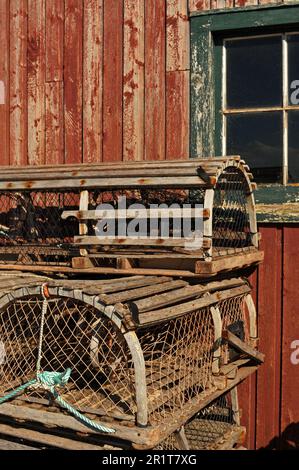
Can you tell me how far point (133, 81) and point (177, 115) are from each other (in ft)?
1.81

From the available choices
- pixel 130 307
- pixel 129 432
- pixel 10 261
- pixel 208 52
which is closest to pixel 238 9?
pixel 208 52

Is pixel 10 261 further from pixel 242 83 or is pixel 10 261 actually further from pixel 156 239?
pixel 242 83

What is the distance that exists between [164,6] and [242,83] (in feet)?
3.35

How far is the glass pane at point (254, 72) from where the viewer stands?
6.06m

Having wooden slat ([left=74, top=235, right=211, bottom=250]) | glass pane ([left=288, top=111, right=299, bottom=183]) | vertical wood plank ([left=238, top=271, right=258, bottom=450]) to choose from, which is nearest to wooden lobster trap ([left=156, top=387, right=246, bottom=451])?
vertical wood plank ([left=238, top=271, right=258, bottom=450])

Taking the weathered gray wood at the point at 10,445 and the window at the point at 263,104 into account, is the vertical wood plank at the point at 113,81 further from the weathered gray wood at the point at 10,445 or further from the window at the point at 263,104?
the weathered gray wood at the point at 10,445

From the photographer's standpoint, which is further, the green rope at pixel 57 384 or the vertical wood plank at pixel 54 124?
the vertical wood plank at pixel 54 124

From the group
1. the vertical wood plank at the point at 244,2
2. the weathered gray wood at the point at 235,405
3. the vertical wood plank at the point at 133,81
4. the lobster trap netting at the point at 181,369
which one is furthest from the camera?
the vertical wood plank at the point at 133,81

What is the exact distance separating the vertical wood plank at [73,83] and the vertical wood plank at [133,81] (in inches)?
19.2

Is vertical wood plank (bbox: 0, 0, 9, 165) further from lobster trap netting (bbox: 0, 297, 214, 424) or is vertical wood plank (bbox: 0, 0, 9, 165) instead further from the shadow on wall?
the shadow on wall

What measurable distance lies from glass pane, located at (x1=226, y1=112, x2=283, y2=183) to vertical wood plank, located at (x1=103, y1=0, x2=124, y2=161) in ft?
3.45

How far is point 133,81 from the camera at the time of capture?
6355 mm

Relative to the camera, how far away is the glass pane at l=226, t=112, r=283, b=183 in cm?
603

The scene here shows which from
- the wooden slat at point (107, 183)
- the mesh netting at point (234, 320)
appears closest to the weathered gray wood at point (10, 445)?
the mesh netting at point (234, 320)
